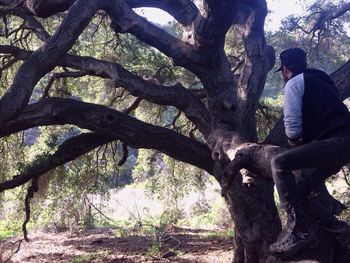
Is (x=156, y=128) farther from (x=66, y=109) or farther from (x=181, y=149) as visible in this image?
(x=66, y=109)

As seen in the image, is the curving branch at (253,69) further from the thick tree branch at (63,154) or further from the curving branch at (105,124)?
the thick tree branch at (63,154)

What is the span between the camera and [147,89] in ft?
20.6

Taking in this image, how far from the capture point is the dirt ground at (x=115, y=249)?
8516 millimetres

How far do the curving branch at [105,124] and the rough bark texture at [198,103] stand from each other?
1 cm

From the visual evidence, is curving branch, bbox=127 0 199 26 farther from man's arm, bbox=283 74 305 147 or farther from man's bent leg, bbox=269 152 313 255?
man's bent leg, bbox=269 152 313 255

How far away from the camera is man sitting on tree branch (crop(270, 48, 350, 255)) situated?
3.92 meters

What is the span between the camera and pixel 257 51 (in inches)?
260

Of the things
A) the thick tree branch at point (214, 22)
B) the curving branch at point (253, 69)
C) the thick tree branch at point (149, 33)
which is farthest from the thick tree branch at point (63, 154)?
the thick tree branch at point (214, 22)

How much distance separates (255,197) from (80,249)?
5586 mm

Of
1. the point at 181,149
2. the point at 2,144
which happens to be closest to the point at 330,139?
the point at 181,149

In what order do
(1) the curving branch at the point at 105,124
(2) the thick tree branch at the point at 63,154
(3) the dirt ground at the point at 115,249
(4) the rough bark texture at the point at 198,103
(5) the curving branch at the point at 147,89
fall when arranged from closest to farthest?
1. (4) the rough bark texture at the point at 198,103
2. (1) the curving branch at the point at 105,124
3. (5) the curving branch at the point at 147,89
4. (2) the thick tree branch at the point at 63,154
5. (3) the dirt ground at the point at 115,249

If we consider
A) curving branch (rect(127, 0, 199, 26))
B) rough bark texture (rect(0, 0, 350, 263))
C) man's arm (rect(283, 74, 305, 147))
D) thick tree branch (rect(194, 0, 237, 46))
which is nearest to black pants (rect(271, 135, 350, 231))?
man's arm (rect(283, 74, 305, 147))

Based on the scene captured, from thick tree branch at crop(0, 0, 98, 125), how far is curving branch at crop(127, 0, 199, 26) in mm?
1755

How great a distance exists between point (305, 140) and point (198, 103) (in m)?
2.64
